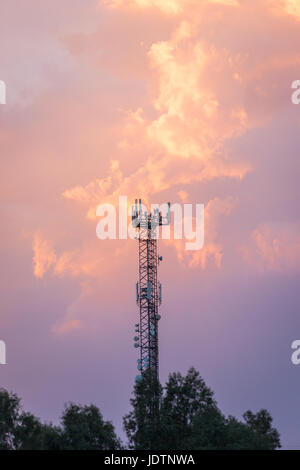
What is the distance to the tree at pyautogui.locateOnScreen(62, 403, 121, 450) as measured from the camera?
283 feet

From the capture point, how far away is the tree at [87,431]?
283 ft

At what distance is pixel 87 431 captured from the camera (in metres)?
88.1

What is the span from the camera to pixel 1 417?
9262 cm

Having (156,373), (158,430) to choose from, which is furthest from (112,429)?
(156,373)
